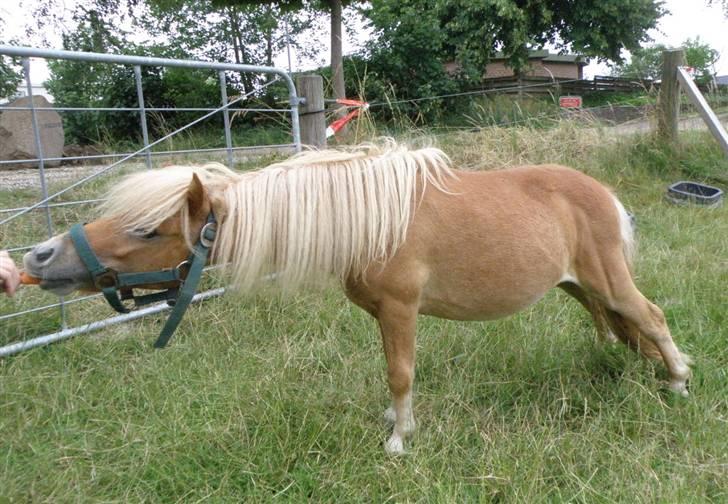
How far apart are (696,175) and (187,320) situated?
20.9 feet

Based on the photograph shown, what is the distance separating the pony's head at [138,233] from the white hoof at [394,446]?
116 centimetres

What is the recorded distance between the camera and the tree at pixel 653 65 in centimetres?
827

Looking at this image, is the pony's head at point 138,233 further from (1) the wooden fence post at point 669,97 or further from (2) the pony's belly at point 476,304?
(1) the wooden fence post at point 669,97

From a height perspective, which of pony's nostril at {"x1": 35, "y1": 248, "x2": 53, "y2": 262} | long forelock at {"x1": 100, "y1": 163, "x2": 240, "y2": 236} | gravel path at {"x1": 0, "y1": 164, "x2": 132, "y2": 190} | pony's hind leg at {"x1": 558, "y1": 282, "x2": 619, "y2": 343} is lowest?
pony's hind leg at {"x1": 558, "y1": 282, "x2": 619, "y2": 343}

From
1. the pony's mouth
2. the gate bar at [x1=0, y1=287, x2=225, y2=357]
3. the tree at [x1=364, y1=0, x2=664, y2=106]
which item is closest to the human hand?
the pony's mouth

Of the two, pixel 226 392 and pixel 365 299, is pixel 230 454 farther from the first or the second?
pixel 365 299

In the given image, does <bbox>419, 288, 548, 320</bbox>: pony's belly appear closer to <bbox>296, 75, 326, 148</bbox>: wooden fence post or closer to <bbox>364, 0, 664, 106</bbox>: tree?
<bbox>296, 75, 326, 148</bbox>: wooden fence post

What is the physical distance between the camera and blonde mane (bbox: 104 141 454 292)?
189 centimetres

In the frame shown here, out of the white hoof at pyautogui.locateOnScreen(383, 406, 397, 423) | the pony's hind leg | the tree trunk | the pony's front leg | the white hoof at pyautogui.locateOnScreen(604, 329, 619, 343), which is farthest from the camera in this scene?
the tree trunk

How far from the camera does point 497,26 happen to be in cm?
1530

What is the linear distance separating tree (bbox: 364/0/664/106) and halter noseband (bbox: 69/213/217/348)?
13.2 meters

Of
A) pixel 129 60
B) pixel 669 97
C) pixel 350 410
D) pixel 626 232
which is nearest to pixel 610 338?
pixel 626 232

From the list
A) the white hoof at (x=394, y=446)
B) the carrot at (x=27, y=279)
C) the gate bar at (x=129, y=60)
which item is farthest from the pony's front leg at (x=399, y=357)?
the gate bar at (x=129, y=60)

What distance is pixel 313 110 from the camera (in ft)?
14.5
